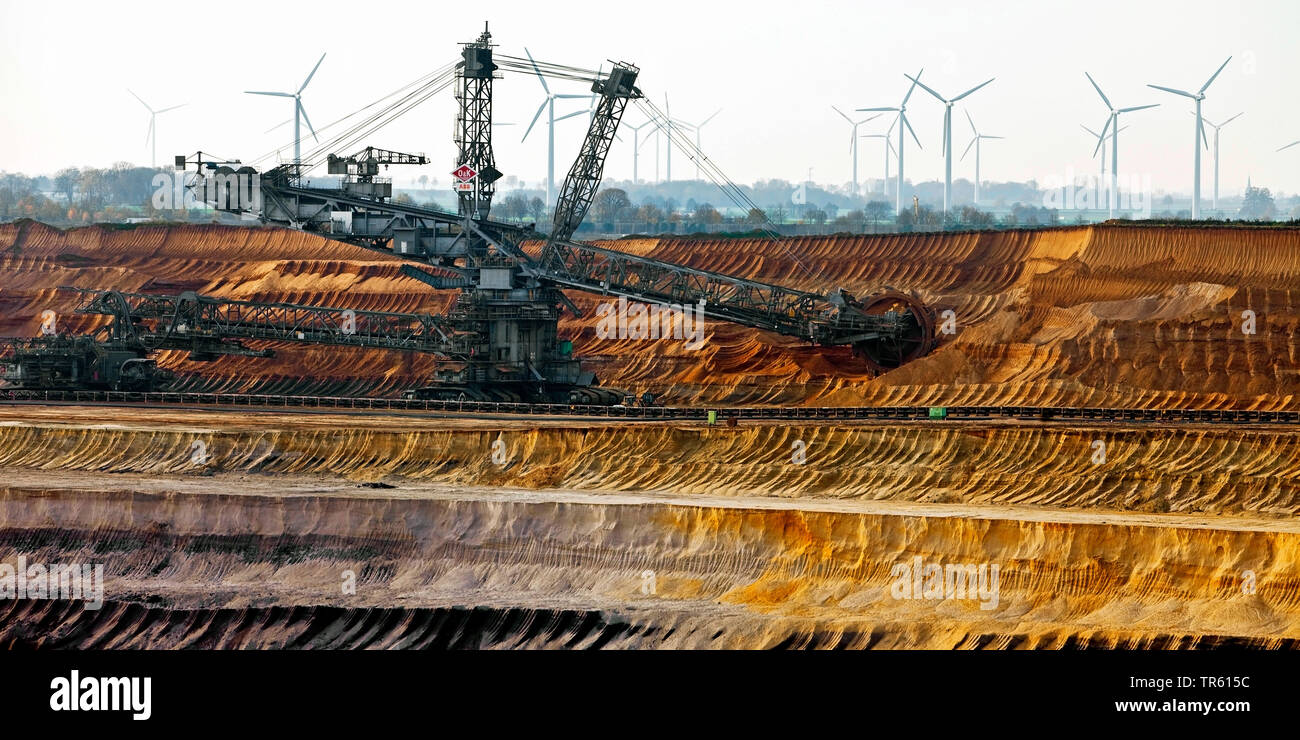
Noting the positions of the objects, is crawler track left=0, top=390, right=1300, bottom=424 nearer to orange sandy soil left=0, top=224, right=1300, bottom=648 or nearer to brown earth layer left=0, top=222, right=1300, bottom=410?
orange sandy soil left=0, top=224, right=1300, bottom=648

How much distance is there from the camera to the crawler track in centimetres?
8456

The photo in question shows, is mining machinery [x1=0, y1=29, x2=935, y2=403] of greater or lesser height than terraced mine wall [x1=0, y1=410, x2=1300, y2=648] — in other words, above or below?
above

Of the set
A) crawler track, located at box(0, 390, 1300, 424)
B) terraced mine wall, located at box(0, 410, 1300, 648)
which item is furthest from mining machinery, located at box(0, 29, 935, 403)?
terraced mine wall, located at box(0, 410, 1300, 648)

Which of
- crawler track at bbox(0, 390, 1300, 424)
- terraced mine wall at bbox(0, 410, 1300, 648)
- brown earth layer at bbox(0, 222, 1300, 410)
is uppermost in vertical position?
brown earth layer at bbox(0, 222, 1300, 410)

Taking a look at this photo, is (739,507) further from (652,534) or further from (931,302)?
(931,302)

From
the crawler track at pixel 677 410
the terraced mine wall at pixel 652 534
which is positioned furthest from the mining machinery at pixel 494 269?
the terraced mine wall at pixel 652 534

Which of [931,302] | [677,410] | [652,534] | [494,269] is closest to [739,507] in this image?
[652,534]

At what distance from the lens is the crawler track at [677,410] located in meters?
84.6

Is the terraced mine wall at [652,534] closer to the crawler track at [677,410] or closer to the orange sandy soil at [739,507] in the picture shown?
the orange sandy soil at [739,507]

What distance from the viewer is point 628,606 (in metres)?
61.9

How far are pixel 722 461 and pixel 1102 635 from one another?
29.1m

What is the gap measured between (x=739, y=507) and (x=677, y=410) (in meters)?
23.3

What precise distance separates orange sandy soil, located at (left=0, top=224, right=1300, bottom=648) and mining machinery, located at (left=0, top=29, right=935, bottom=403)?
165 inches
